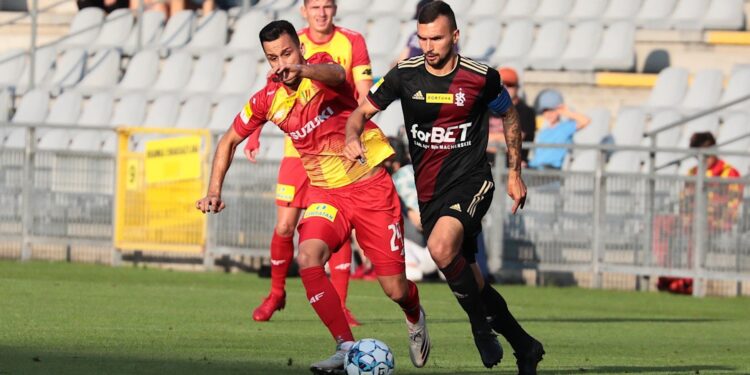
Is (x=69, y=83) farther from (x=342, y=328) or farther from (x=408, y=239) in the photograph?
(x=342, y=328)

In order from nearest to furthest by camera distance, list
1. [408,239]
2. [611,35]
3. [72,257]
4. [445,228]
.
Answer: [445,228] < [408,239] < [72,257] < [611,35]

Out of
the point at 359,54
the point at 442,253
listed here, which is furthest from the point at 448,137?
the point at 359,54

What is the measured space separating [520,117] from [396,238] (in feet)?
30.7

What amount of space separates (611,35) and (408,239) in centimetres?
534

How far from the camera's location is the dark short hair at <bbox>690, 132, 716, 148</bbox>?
17719 millimetres

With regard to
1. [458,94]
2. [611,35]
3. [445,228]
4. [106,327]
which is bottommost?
[106,327]

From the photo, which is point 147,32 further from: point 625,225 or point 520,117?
point 625,225

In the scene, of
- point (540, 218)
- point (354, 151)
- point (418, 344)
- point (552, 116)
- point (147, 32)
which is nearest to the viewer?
point (354, 151)

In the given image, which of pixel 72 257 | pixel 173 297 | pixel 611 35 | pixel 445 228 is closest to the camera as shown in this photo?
pixel 445 228

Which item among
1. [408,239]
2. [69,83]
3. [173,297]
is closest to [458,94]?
[173,297]

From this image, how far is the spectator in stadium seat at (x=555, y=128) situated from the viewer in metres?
18.5

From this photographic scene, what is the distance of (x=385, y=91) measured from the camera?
9.12 metres

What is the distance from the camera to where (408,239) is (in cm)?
1822

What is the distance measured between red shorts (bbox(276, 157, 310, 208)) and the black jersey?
128 inches
